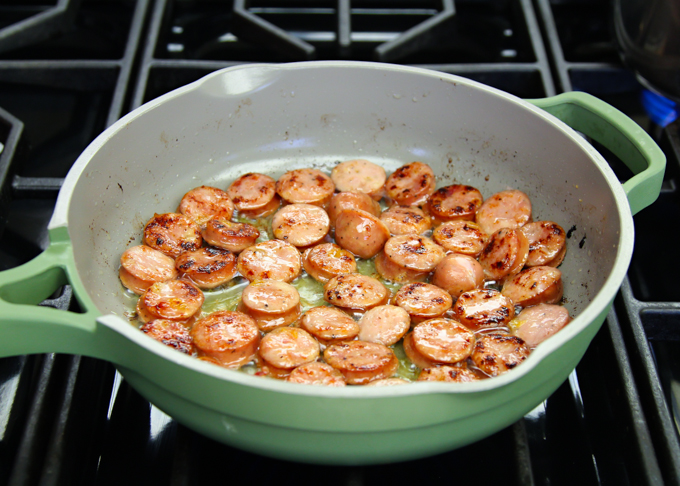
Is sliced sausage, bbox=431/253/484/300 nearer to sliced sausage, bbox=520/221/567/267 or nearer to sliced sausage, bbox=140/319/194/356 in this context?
sliced sausage, bbox=520/221/567/267

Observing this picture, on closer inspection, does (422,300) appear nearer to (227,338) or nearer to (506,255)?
(506,255)

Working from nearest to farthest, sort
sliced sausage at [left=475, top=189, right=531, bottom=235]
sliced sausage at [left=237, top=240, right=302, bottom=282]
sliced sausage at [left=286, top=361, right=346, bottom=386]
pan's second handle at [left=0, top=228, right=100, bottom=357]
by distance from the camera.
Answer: pan's second handle at [left=0, top=228, right=100, bottom=357] < sliced sausage at [left=286, top=361, right=346, bottom=386] < sliced sausage at [left=237, top=240, right=302, bottom=282] < sliced sausage at [left=475, top=189, right=531, bottom=235]

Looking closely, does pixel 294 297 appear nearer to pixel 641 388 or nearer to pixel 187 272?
pixel 187 272

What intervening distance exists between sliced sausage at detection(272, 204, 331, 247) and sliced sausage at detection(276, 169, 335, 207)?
0.10 feet

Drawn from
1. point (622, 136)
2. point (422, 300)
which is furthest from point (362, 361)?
point (622, 136)

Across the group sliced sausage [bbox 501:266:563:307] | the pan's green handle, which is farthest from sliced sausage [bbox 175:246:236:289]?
the pan's green handle

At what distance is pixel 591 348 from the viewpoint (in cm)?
100

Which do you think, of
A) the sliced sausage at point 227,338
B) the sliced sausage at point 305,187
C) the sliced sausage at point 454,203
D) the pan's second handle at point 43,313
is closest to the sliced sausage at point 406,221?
the sliced sausage at point 454,203

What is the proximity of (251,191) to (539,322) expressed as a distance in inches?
23.6

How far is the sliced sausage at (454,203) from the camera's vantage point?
1.16 meters

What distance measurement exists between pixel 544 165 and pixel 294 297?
549mm

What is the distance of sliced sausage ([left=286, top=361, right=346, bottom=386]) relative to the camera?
81 centimetres

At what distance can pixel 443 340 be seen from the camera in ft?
2.92

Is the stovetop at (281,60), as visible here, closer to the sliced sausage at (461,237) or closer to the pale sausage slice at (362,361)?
the pale sausage slice at (362,361)
